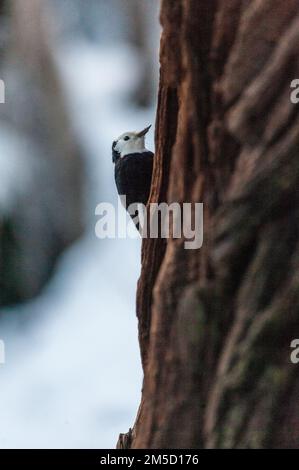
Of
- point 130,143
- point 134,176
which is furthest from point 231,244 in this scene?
point 130,143

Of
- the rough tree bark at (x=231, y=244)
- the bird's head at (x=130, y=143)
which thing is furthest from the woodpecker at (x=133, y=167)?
the rough tree bark at (x=231, y=244)

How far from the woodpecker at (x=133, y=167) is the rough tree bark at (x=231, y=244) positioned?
199 centimetres

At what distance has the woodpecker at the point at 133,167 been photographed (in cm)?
436

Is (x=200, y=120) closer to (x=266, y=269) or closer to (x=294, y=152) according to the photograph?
(x=294, y=152)

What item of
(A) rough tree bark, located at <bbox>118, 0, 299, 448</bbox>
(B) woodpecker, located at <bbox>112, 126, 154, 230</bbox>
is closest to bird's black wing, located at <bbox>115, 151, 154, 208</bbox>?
(B) woodpecker, located at <bbox>112, 126, 154, 230</bbox>

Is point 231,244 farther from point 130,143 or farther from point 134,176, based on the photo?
point 130,143

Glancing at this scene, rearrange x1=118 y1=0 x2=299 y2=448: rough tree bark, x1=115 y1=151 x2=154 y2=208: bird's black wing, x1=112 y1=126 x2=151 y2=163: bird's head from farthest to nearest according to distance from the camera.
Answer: x1=112 y1=126 x2=151 y2=163: bird's head < x1=115 y1=151 x2=154 y2=208: bird's black wing < x1=118 y1=0 x2=299 y2=448: rough tree bark

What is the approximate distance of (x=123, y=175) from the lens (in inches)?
175

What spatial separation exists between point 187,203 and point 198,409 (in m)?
0.52

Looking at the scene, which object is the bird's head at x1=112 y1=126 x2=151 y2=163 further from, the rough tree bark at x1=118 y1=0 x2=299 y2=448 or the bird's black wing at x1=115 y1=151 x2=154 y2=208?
the rough tree bark at x1=118 y1=0 x2=299 y2=448

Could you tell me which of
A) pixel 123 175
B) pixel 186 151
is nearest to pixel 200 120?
pixel 186 151

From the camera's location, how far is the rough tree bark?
2.15 meters

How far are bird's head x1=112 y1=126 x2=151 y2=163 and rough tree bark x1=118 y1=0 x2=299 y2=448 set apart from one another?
2314 millimetres

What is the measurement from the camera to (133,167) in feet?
14.6
